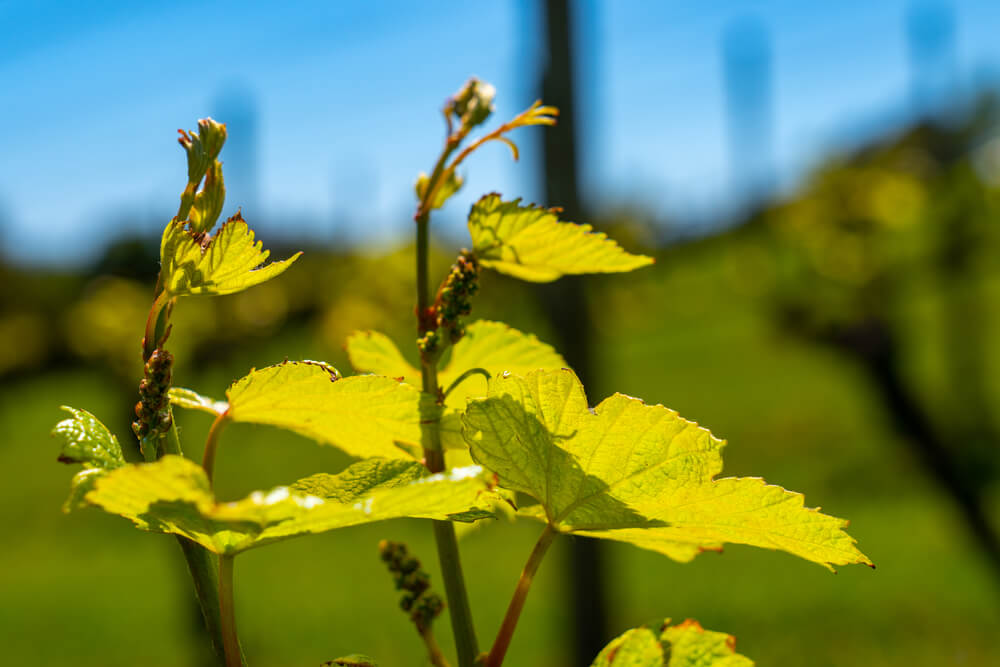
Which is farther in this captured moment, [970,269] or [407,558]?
[970,269]

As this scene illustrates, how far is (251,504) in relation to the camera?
26 centimetres

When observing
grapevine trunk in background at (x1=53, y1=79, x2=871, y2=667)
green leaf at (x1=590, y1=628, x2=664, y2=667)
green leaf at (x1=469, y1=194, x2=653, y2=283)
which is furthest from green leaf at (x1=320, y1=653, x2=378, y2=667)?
green leaf at (x1=469, y1=194, x2=653, y2=283)

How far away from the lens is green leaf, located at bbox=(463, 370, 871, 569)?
354 mm

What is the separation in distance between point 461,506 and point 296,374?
0.10 m

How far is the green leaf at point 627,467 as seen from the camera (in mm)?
354

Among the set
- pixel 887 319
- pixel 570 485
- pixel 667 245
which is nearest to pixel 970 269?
pixel 887 319

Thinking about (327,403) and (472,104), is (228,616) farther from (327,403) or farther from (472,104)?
(472,104)

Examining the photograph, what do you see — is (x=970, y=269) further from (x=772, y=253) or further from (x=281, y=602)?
(x=281, y=602)

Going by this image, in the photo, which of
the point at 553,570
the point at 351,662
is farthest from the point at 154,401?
the point at 553,570

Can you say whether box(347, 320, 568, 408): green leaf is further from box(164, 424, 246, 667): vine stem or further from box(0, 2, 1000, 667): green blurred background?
box(0, 2, 1000, 667): green blurred background

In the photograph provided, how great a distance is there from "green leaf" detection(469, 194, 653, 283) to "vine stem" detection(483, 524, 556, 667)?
0.48 ft

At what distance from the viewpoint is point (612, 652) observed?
36 centimetres

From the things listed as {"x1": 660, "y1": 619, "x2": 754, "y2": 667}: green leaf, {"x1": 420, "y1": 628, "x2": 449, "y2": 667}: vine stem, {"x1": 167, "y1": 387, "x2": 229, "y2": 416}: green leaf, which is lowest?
{"x1": 420, "y1": 628, "x2": 449, "y2": 667}: vine stem

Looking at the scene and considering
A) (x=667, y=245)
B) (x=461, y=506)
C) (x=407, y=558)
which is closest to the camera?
(x=461, y=506)
